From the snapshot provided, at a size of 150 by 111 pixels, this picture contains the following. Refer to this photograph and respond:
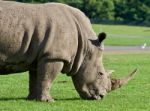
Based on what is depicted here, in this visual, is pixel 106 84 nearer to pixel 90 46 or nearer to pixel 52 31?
pixel 90 46

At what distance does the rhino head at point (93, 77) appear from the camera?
14633 millimetres

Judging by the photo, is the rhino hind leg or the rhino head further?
the rhino head

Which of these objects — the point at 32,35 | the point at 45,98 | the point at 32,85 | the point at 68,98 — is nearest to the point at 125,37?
the point at 68,98

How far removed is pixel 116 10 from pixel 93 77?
298ft

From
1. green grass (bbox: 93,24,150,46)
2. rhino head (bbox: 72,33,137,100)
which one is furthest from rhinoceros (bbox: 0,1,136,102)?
green grass (bbox: 93,24,150,46)

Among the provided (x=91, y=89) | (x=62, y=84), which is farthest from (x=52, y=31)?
(x=62, y=84)

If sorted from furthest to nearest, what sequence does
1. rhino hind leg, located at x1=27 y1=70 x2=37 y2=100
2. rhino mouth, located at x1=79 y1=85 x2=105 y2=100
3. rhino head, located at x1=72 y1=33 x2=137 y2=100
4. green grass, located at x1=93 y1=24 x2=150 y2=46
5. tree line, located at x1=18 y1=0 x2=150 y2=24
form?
tree line, located at x1=18 y1=0 x2=150 y2=24, green grass, located at x1=93 y1=24 x2=150 y2=46, rhino mouth, located at x1=79 y1=85 x2=105 y2=100, rhino head, located at x1=72 y1=33 x2=137 y2=100, rhino hind leg, located at x1=27 y1=70 x2=37 y2=100

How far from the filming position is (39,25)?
13938mm

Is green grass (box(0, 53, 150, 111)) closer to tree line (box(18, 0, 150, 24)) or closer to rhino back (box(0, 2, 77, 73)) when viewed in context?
rhino back (box(0, 2, 77, 73))

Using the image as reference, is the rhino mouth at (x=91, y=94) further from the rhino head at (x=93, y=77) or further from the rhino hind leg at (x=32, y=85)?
the rhino hind leg at (x=32, y=85)

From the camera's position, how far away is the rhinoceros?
1366cm

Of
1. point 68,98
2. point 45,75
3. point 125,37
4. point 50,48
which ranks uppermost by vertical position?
point 50,48

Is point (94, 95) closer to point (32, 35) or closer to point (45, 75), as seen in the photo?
point (45, 75)

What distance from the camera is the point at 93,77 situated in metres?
14.7
